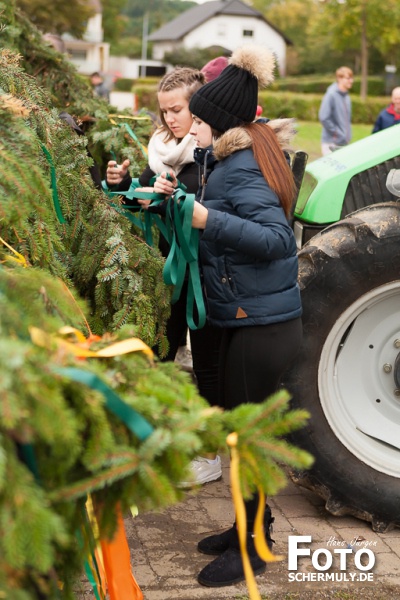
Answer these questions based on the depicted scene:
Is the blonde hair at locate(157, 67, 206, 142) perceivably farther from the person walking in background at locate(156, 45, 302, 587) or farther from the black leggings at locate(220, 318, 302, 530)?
the black leggings at locate(220, 318, 302, 530)

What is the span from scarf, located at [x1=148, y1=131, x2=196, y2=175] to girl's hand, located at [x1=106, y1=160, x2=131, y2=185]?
0.58ft

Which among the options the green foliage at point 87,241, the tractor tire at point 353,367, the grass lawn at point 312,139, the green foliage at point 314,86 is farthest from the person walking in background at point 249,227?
the green foliage at point 314,86

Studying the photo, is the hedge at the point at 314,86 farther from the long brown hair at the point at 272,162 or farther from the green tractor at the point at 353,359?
the long brown hair at the point at 272,162

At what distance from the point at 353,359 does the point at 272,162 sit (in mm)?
1157

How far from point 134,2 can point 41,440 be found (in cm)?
15188

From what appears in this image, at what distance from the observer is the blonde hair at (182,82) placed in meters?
A: 3.75

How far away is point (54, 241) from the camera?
3041 millimetres

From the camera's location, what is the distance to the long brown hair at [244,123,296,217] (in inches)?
118

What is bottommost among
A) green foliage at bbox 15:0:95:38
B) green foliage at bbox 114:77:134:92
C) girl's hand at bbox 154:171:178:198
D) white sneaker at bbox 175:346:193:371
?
green foliage at bbox 114:77:134:92

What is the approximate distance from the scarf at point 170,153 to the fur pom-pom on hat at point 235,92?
60 centimetres

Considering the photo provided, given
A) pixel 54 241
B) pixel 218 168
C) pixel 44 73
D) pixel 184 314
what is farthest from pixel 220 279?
pixel 44 73

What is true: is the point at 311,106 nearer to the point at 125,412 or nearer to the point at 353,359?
the point at 353,359

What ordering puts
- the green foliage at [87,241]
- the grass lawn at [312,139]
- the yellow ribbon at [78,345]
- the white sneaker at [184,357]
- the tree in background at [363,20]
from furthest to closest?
the tree in background at [363,20]
the grass lawn at [312,139]
the white sneaker at [184,357]
the green foliage at [87,241]
the yellow ribbon at [78,345]

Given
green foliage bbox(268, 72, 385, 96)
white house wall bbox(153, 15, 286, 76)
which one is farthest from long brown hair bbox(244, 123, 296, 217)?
white house wall bbox(153, 15, 286, 76)
